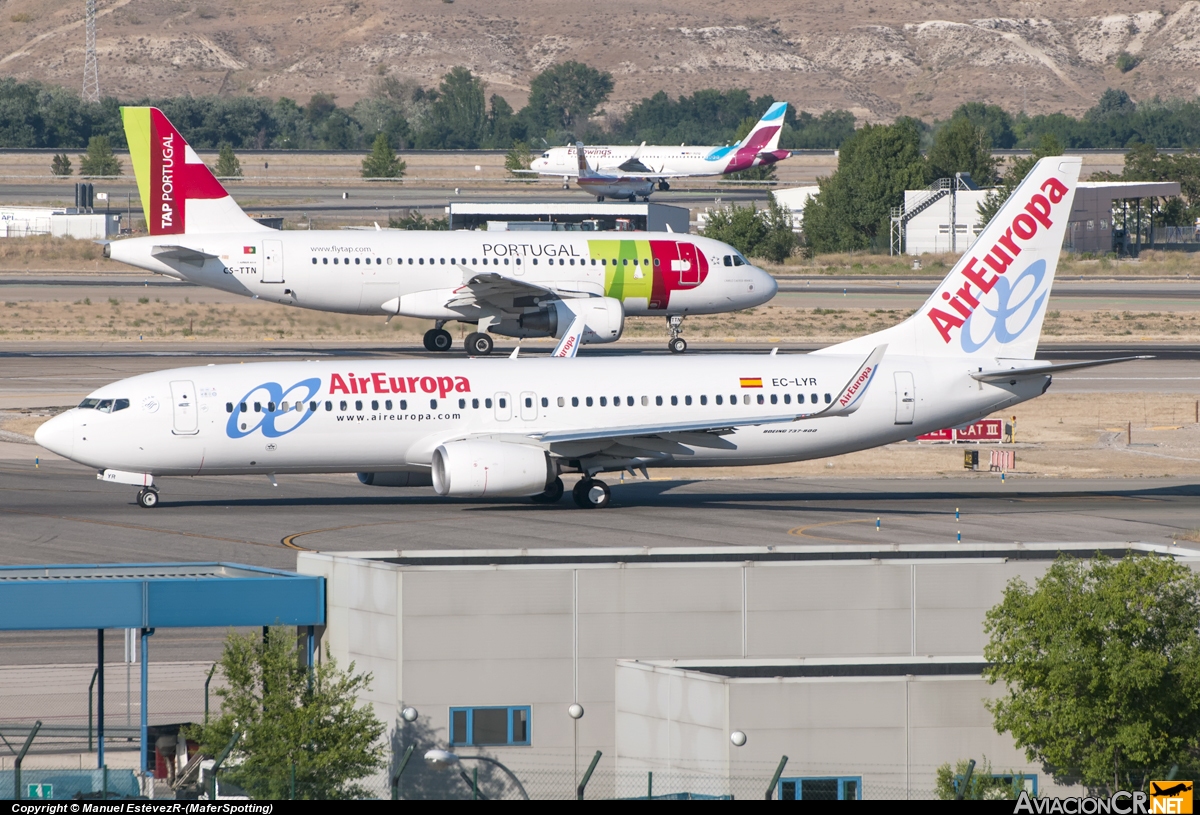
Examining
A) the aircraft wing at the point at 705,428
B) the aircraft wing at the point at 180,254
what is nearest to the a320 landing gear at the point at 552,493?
the aircraft wing at the point at 705,428

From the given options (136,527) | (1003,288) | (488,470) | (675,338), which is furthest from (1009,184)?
(136,527)

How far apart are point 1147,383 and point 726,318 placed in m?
31.4

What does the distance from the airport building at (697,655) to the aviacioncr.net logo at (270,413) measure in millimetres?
13919

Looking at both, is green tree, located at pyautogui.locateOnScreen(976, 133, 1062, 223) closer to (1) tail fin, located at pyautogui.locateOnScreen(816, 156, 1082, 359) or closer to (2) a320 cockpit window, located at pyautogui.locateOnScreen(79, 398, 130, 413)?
(1) tail fin, located at pyautogui.locateOnScreen(816, 156, 1082, 359)

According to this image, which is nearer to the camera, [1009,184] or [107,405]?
[107,405]

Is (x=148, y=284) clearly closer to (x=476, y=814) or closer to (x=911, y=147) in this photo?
(x=911, y=147)

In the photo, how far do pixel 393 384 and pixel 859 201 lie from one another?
371 ft

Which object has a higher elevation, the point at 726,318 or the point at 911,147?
the point at 911,147

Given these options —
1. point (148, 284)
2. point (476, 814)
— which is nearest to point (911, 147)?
point (148, 284)

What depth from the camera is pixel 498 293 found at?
234 feet

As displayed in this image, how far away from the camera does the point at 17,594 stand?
2597cm

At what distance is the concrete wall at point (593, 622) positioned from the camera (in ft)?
86.9

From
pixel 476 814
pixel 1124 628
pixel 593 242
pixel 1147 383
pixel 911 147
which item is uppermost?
pixel 911 147

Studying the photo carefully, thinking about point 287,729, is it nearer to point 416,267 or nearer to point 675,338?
point 416,267
